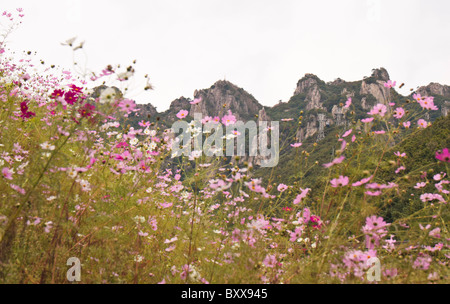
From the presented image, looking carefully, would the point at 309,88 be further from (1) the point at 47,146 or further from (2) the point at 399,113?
(1) the point at 47,146

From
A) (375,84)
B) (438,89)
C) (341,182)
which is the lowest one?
(341,182)

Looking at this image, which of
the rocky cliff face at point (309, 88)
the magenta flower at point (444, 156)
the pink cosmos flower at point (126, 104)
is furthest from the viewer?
the rocky cliff face at point (309, 88)

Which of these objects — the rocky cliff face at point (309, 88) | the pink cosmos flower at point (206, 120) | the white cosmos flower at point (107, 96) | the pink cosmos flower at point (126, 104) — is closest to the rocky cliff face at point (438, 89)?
the rocky cliff face at point (309, 88)

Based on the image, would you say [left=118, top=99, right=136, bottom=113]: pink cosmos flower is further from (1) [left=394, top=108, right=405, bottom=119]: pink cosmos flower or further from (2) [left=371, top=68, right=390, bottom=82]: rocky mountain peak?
(2) [left=371, top=68, right=390, bottom=82]: rocky mountain peak

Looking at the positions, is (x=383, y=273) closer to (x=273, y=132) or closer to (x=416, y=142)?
(x=273, y=132)

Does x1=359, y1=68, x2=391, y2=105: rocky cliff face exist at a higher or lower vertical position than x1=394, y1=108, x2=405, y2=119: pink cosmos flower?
higher

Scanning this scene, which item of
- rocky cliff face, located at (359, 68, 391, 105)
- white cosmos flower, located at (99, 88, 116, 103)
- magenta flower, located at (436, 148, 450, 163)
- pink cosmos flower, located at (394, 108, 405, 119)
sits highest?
rocky cliff face, located at (359, 68, 391, 105)

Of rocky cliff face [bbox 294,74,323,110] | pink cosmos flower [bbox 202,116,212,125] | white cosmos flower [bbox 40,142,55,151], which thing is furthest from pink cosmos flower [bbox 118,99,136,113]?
rocky cliff face [bbox 294,74,323,110]

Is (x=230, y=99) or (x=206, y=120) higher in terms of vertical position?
(x=230, y=99)

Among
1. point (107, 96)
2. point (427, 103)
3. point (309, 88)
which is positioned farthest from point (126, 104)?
point (309, 88)

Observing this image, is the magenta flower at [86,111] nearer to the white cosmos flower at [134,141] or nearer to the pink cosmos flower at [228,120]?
the pink cosmos flower at [228,120]

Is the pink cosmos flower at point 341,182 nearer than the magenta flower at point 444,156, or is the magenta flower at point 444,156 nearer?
the magenta flower at point 444,156

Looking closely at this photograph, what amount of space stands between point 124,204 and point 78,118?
0.69 metres
